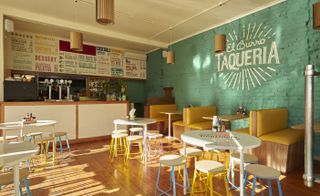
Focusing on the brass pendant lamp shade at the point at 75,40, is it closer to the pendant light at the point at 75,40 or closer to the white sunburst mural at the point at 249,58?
the pendant light at the point at 75,40

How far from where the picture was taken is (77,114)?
5.00m

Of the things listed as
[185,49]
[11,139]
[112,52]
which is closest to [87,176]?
[11,139]

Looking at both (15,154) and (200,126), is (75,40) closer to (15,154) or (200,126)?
(15,154)

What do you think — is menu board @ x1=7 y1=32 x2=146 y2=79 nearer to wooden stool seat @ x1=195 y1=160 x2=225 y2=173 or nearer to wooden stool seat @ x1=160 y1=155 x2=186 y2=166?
wooden stool seat @ x1=160 y1=155 x2=186 y2=166

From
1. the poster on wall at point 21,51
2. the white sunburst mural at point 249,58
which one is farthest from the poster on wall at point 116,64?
the white sunburst mural at point 249,58

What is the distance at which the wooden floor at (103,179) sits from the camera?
2.47 meters

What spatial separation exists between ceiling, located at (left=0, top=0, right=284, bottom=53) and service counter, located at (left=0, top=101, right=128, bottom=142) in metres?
2.25

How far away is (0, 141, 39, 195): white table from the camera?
1.42 metres

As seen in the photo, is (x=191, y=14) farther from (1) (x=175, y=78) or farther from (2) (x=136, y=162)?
(2) (x=136, y=162)

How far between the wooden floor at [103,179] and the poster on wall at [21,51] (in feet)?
13.1

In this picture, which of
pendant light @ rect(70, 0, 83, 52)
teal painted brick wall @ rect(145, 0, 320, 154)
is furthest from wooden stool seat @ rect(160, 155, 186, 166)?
teal painted brick wall @ rect(145, 0, 320, 154)

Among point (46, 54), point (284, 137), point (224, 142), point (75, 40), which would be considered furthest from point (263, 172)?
point (46, 54)

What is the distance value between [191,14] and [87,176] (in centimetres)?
448

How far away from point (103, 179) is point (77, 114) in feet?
8.83
